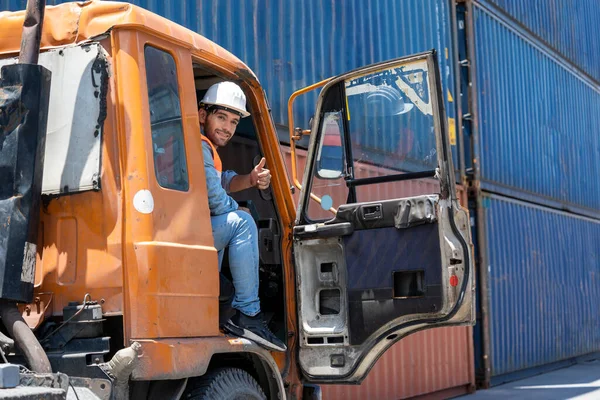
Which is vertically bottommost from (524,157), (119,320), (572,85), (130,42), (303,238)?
(119,320)

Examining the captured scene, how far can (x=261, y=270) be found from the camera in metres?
4.51

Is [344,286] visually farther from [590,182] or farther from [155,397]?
[590,182]

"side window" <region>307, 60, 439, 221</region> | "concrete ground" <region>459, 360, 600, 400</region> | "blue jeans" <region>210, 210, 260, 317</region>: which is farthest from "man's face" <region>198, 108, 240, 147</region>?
"concrete ground" <region>459, 360, 600, 400</region>

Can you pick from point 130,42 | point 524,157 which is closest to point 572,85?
point 524,157

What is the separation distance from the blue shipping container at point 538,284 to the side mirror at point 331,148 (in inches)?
283

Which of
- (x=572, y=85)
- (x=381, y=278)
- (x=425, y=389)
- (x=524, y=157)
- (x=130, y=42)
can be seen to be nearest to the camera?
(x=130, y=42)

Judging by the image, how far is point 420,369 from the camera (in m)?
9.59

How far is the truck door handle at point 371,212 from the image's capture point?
4.35 meters

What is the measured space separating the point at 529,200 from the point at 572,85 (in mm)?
3827

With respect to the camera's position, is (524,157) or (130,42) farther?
(524,157)

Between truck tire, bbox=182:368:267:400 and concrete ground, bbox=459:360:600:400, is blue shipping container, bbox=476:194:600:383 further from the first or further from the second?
truck tire, bbox=182:368:267:400

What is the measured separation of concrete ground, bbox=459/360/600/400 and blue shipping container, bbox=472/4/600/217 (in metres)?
2.78

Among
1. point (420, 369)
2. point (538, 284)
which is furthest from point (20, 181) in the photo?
point (538, 284)

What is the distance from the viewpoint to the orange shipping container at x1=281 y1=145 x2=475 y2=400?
8.38m
